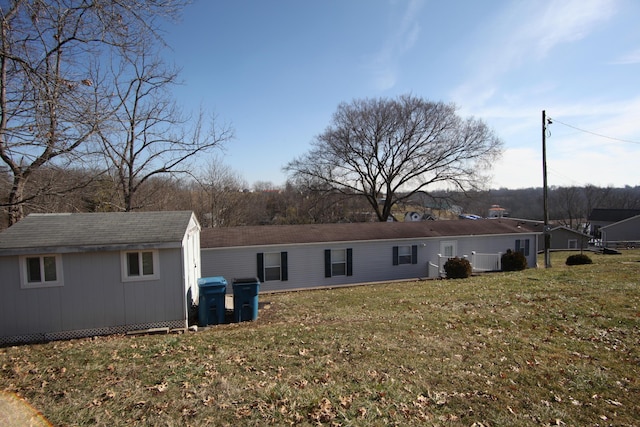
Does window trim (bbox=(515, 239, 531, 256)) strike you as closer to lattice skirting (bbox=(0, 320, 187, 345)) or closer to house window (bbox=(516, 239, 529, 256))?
house window (bbox=(516, 239, 529, 256))

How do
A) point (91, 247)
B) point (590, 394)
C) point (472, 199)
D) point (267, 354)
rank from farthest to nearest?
point (472, 199) < point (91, 247) < point (267, 354) < point (590, 394)

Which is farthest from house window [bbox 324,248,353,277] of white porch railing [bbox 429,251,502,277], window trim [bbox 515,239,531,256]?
window trim [bbox 515,239,531,256]

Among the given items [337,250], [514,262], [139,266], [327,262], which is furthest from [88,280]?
[514,262]

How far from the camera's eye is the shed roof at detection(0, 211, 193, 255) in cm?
835

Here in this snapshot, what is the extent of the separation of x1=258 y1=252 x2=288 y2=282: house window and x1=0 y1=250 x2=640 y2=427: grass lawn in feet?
24.0

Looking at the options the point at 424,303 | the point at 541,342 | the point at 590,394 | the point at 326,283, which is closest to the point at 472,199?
the point at 326,283

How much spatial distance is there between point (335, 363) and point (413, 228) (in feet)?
50.9

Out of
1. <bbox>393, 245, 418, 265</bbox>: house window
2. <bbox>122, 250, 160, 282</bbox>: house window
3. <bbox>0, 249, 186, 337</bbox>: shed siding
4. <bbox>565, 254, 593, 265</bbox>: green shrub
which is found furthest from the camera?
<bbox>565, 254, 593, 265</bbox>: green shrub

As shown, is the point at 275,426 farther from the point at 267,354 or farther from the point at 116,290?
the point at 116,290

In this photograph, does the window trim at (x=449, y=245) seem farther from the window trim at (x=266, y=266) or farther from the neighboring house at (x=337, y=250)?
the window trim at (x=266, y=266)

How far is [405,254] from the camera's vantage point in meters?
18.9

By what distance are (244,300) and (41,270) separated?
4812mm

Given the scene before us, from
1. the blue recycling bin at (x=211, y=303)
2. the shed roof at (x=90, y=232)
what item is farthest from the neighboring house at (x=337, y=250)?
the blue recycling bin at (x=211, y=303)

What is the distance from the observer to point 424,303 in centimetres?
1051
